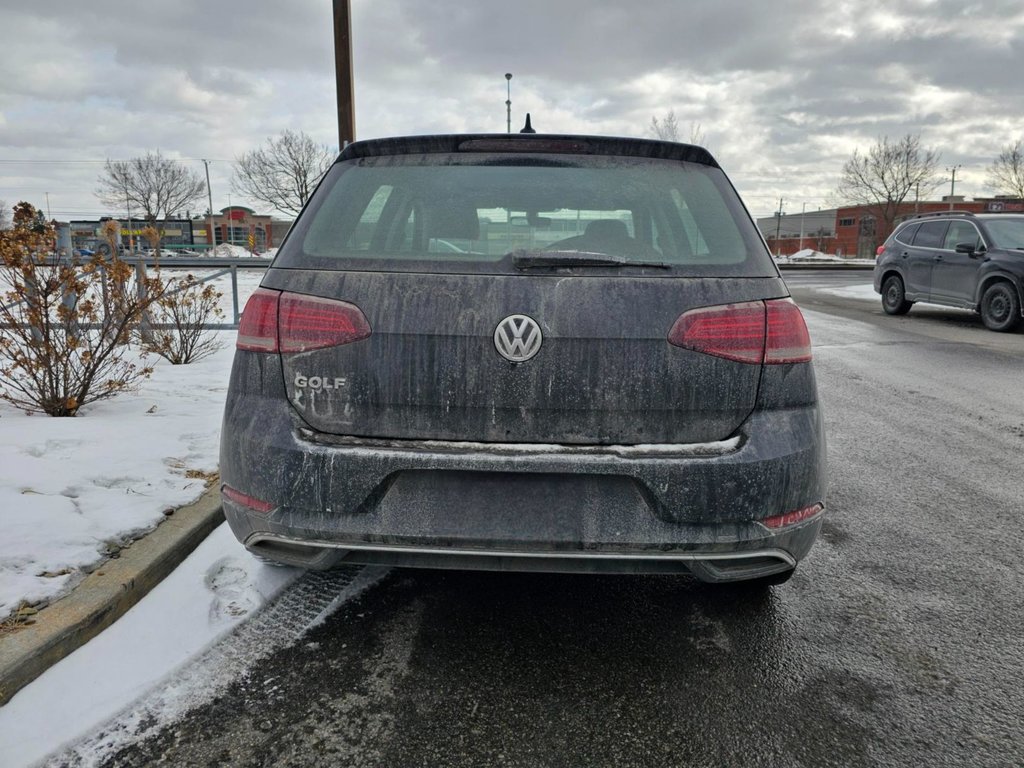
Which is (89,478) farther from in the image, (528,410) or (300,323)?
(528,410)

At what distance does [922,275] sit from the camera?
508 inches

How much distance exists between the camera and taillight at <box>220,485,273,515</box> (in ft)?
6.91

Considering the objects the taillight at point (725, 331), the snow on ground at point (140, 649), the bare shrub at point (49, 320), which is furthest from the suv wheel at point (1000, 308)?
the snow on ground at point (140, 649)

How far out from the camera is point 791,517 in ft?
6.86

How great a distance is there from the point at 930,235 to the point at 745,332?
1301 centimetres

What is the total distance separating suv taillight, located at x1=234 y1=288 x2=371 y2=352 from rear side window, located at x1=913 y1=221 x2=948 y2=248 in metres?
13.3

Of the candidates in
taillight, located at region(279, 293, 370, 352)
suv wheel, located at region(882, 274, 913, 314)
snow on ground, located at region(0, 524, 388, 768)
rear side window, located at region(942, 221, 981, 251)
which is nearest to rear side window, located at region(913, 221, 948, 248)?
rear side window, located at region(942, 221, 981, 251)

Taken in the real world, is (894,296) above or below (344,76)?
below

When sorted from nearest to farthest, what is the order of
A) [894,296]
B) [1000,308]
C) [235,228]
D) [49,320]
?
[49,320] → [1000,308] → [894,296] → [235,228]

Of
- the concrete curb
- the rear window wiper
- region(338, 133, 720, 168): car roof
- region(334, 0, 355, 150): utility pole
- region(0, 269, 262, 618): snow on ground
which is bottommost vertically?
the concrete curb

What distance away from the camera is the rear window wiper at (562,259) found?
2053mm

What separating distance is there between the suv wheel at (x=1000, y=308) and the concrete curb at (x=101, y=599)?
12.0m

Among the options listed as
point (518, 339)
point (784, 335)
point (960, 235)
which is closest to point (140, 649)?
point (518, 339)

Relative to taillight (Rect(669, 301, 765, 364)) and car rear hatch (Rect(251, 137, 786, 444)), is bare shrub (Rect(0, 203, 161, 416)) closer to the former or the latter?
car rear hatch (Rect(251, 137, 786, 444))
